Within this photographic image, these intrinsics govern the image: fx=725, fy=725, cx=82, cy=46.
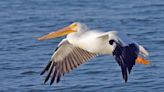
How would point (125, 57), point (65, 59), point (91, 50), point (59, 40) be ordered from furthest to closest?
point (59, 40)
point (65, 59)
point (91, 50)
point (125, 57)

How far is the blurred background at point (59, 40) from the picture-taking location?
1255cm

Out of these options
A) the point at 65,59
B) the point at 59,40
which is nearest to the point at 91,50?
the point at 65,59

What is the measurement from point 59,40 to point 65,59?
4277 mm

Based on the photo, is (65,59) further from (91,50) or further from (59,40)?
(59,40)

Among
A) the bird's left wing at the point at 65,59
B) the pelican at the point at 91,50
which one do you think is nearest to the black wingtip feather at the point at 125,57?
the pelican at the point at 91,50

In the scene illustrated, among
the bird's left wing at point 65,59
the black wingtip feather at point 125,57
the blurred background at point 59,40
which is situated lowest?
the blurred background at point 59,40

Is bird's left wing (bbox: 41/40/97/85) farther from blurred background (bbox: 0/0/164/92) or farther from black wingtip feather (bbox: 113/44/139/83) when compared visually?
black wingtip feather (bbox: 113/44/139/83)

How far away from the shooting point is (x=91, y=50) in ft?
34.9

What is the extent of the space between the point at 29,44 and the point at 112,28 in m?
→ 1.95

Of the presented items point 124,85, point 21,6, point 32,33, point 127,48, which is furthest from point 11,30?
point 127,48

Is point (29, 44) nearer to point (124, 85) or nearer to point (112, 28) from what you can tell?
point (112, 28)

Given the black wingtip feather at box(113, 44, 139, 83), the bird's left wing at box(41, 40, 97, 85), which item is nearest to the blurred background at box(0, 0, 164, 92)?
the bird's left wing at box(41, 40, 97, 85)

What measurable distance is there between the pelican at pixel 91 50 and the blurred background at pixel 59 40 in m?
1.03

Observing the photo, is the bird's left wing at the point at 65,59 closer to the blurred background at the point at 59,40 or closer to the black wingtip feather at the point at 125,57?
the blurred background at the point at 59,40
